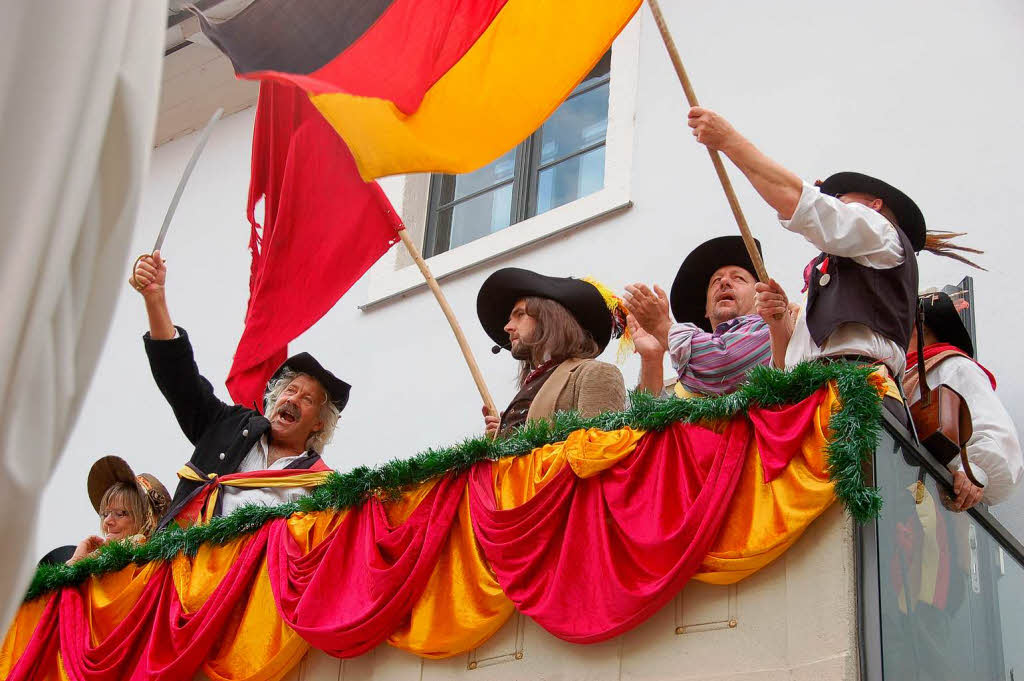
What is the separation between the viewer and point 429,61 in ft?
19.7

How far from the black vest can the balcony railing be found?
450 mm

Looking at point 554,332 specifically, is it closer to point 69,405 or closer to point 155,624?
point 155,624

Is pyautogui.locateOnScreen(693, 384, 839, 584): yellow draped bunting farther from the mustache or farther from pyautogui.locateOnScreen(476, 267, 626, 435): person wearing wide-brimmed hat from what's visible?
the mustache

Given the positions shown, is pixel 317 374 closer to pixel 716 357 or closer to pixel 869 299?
pixel 716 357

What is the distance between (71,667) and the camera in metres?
6.50

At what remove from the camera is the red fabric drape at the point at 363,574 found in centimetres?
566

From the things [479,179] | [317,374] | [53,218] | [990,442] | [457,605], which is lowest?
[53,218]

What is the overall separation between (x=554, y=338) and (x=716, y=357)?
0.89 m

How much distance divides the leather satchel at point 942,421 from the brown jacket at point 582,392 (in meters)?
1.26

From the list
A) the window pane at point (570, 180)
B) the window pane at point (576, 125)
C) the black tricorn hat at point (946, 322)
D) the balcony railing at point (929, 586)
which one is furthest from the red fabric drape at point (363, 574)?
the window pane at point (576, 125)

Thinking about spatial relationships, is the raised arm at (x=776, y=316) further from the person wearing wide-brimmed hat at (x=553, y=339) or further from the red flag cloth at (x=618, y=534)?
the person wearing wide-brimmed hat at (x=553, y=339)

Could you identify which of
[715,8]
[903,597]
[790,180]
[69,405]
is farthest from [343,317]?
[69,405]

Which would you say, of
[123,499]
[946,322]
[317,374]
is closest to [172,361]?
[317,374]

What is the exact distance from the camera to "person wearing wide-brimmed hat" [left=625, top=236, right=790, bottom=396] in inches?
230
